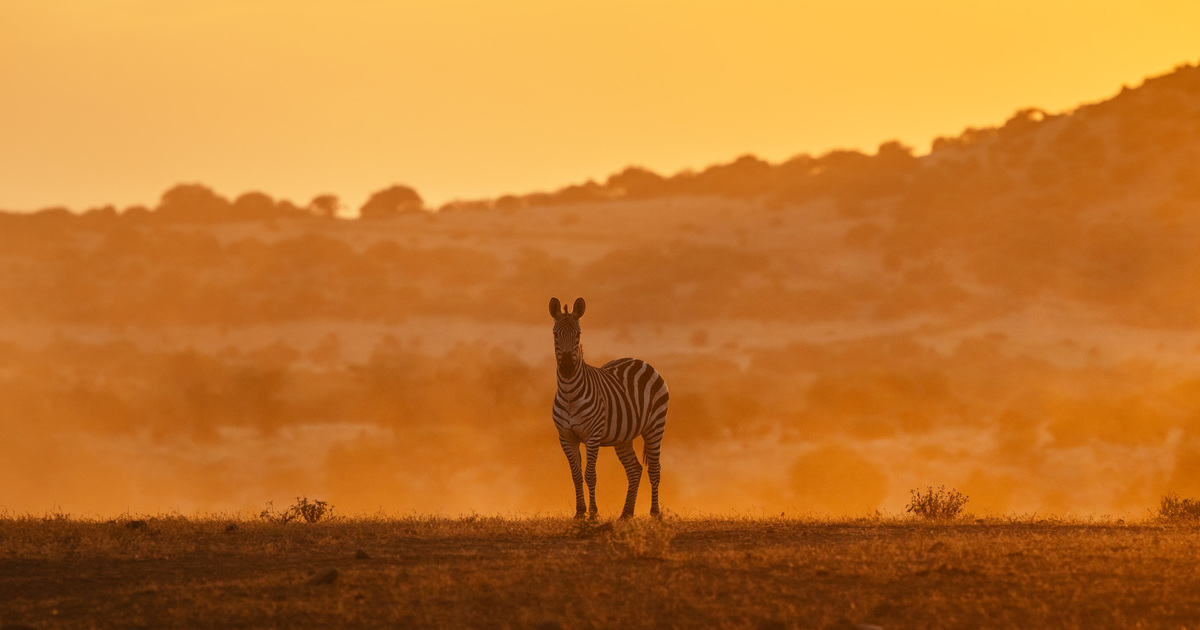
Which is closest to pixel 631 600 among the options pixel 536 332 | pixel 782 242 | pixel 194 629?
pixel 194 629

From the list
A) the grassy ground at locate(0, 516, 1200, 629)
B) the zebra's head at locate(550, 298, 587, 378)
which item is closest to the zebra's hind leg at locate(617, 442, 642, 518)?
the zebra's head at locate(550, 298, 587, 378)

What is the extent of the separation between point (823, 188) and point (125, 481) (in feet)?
204

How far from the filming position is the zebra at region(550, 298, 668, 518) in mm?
19984

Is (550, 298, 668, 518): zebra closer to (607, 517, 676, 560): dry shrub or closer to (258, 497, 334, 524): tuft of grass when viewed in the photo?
(607, 517, 676, 560): dry shrub

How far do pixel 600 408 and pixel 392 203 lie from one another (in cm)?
8512

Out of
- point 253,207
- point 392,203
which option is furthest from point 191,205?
point 392,203

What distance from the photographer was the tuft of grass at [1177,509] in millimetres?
22109

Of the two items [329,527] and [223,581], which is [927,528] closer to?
[329,527]

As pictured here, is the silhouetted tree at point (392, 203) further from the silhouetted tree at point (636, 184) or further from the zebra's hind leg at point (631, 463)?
the zebra's hind leg at point (631, 463)

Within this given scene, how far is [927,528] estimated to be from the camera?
1928 centimetres

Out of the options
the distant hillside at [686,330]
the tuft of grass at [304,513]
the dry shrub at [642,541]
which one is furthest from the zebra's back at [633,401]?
the distant hillside at [686,330]

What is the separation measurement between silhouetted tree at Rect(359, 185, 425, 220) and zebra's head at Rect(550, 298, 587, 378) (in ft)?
275

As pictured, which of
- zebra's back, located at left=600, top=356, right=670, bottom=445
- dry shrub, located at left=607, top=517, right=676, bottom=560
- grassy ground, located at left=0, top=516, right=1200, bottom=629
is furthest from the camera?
zebra's back, located at left=600, top=356, right=670, bottom=445

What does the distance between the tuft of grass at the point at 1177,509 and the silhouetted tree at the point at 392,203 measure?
84.5 m
